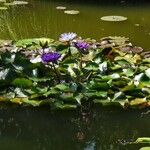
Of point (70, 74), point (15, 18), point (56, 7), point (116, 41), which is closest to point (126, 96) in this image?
point (70, 74)

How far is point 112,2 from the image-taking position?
22.8 feet

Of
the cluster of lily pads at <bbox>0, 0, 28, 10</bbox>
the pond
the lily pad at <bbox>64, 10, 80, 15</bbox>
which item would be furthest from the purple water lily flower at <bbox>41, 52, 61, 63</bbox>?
the cluster of lily pads at <bbox>0, 0, 28, 10</bbox>

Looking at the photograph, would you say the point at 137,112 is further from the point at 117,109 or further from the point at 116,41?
the point at 116,41

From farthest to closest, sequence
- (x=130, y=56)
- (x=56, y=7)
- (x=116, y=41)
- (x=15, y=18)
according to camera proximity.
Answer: (x=56, y=7), (x=15, y=18), (x=116, y=41), (x=130, y=56)

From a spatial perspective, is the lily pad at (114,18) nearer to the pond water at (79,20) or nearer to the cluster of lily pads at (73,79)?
the pond water at (79,20)

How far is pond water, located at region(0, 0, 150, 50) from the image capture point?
5.12 m

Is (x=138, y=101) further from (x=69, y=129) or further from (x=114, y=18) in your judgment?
(x=114, y=18)

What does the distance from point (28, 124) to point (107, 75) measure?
2.71 feet

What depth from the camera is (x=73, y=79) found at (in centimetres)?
341

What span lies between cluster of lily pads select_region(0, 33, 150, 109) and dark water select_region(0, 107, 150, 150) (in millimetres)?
107

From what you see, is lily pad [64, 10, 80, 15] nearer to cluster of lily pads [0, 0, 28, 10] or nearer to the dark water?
cluster of lily pads [0, 0, 28, 10]

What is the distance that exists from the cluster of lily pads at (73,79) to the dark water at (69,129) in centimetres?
11

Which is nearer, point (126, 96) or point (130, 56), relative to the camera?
point (126, 96)

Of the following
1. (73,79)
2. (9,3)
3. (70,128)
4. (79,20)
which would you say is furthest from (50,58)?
(9,3)
